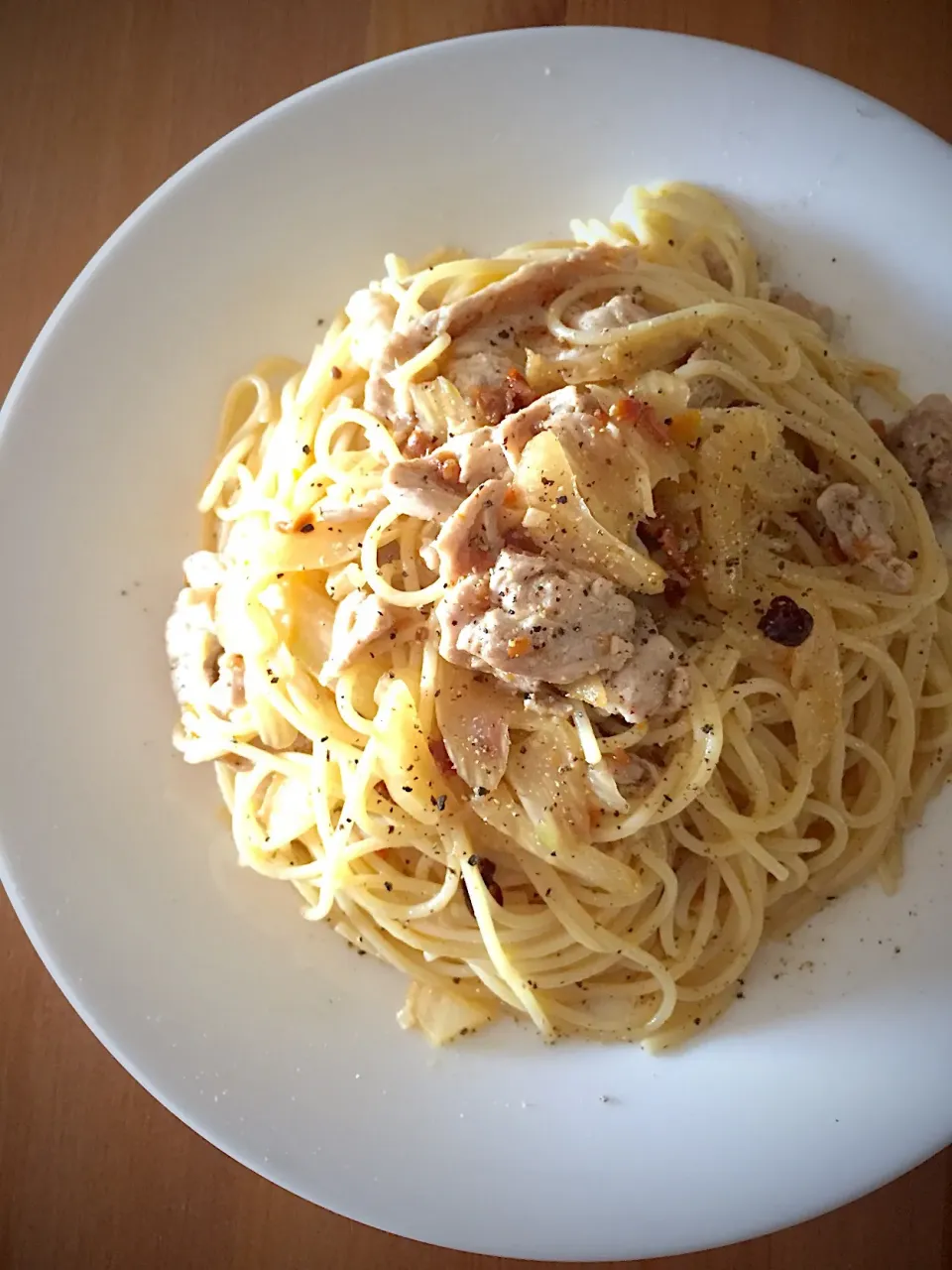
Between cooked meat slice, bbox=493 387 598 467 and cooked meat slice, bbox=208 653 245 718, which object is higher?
cooked meat slice, bbox=493 387 598 467

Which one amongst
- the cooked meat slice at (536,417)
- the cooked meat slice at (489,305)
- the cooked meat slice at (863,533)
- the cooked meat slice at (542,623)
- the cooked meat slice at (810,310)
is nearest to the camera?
the cooked meat slice at (542,623)

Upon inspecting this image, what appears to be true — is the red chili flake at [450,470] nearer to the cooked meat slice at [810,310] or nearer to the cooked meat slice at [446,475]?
the cooked meat slice at [446,475]

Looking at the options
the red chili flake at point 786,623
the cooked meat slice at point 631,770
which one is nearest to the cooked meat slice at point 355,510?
the cooked meat slice at point 631,770

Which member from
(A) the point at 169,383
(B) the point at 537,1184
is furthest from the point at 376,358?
(B) the point at 537,1184

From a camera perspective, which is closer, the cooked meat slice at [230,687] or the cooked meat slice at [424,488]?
the cooked meat slice at [424,488]

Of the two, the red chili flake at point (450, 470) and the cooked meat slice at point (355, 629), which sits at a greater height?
the red chili flake at point (450, 470)

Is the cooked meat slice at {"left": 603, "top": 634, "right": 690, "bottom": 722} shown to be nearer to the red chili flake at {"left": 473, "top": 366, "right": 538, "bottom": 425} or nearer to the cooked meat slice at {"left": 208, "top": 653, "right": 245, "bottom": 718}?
the red chili flake at {"left": 473, "top": 366, "right": 538, "bottom": 425}

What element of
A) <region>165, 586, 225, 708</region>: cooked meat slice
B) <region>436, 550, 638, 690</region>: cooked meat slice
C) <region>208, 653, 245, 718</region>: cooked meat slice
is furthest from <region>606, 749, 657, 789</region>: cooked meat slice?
<region>165, 586, 225, 708</region>: cooked meat slice

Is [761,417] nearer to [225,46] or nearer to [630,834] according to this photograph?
[630,834]
